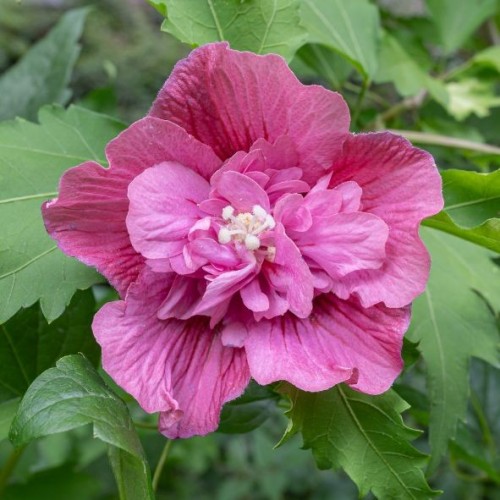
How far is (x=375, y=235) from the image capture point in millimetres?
597

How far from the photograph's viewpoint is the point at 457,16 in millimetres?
1294

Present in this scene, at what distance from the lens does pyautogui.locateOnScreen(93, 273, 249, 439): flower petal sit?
1.96ft

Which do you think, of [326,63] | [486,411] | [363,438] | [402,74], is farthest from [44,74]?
[486,411]

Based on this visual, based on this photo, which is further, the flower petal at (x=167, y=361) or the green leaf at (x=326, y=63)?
the green leaf at (x=326, y=63)

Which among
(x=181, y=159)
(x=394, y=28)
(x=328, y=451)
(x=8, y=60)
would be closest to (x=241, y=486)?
(x=394, y=28)

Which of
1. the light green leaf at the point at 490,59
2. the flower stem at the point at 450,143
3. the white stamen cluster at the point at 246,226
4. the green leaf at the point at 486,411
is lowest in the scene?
the green leaf at the point at 486,411

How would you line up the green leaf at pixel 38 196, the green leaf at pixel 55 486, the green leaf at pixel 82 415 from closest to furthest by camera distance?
the green leaf at pixel 82 415, the green leaf at pixel 38 196, the green leaf at pixel 55 486

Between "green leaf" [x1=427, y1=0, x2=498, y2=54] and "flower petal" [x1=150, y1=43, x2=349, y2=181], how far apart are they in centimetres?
78

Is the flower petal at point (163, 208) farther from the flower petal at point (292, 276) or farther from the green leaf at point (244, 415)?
the green leaf at point (244, 415)

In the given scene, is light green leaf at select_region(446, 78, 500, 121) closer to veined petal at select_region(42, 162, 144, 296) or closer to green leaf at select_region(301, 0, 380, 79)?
green leaf at select_region(301, 0, 380, 79)

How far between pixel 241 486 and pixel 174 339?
1398 millimetres

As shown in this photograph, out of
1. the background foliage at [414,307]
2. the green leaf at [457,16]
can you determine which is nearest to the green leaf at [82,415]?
the background foliage at [414,307]

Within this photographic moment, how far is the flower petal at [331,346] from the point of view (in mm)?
593

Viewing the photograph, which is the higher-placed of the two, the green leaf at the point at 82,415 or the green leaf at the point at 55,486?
the green leaf at the point at 82,415
